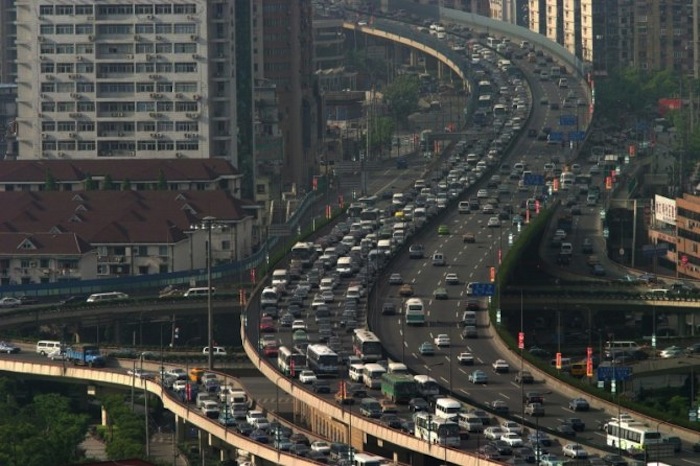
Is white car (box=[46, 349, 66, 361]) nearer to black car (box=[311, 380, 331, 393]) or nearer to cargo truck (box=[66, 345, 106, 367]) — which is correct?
cargo truck (box=[66, 345, 106, 367])

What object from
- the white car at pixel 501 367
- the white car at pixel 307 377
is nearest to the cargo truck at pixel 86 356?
the white car at pixel 307 377

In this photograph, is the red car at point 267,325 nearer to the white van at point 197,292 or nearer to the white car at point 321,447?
the white van at point 197,292

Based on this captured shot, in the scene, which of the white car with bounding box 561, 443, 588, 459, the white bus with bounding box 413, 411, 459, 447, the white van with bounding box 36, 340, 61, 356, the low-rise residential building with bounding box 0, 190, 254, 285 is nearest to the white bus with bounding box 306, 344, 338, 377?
the white bus with bounding box 413, 411, 459, 447

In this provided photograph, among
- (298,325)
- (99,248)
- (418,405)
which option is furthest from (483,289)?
(418,405)

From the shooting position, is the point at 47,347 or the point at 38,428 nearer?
the point at 38,428

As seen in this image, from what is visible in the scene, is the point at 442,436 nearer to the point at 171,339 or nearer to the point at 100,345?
the point at 100,345

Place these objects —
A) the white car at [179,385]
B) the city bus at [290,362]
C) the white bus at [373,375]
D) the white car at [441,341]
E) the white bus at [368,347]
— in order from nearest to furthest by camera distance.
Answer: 1. the white bus at [373,375]
2. the city bus at [290,362]
3. the white bus at [368,347]
4. the white car at [179,385]
5. the white car at [441,341]

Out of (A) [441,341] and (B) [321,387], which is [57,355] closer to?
(A) [441,341]
